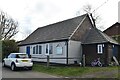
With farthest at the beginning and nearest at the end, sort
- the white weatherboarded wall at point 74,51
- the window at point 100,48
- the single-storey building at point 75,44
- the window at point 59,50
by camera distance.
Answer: the window at point 59,50, the white weatherboarded wall at point 74,51, the single-storey building at point 75,44, the window at point 100,48

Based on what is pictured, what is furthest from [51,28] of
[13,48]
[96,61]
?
[96,61]

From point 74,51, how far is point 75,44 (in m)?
0.86

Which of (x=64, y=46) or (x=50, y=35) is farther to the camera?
(x=50, y=35)

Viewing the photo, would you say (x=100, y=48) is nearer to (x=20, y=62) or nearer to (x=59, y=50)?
(x=59, y=50)

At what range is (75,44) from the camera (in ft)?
84.9

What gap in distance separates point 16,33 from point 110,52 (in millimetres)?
36088

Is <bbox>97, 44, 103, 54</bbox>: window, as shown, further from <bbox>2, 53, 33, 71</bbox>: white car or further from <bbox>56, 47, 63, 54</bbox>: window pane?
<bbox>2, 53, 33, 71</bbox>: white car

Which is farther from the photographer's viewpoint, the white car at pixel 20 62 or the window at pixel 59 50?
the window at pixel 59 50

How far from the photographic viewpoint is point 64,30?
1088 inches

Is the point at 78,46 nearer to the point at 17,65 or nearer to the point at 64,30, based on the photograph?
the point at 64,30

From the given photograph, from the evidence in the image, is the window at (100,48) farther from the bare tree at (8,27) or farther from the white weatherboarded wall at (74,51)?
the bare tree at (8,27)

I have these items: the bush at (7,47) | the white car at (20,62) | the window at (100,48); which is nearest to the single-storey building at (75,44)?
the window at (100,48)

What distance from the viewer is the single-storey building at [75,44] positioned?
2464 centimetres

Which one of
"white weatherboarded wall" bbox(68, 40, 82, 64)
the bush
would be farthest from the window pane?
the bush
